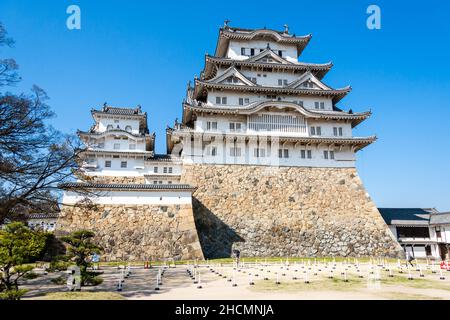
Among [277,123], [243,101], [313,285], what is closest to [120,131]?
[243,101]

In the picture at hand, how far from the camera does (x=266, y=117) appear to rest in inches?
1185

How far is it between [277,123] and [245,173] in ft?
19.6

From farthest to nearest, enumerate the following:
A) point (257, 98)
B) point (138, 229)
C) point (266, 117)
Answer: point (257, 98), point (266, 117), point (138, 229)

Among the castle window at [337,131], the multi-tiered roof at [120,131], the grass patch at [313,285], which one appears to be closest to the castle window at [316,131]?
the castle window at [337,131]

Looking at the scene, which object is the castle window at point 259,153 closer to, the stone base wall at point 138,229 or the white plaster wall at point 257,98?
the white plaster wall at point 257,98

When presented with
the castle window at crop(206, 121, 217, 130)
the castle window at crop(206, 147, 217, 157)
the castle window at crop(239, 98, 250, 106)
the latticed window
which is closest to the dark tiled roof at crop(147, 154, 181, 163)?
the castle window at crop(206, 147, 217, 157)

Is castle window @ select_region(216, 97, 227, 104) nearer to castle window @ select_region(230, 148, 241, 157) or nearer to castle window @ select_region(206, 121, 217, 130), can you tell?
castle window @ select_region(206, 121, 217, 130)

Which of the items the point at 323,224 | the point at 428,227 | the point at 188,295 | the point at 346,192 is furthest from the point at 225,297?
the point at 428,227

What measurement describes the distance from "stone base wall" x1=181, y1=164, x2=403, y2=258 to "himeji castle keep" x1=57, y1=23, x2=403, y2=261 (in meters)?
0.09

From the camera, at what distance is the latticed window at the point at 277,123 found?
29750mm

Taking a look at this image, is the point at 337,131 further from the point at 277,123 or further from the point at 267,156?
the point at 267,156

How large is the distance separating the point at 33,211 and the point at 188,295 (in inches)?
282

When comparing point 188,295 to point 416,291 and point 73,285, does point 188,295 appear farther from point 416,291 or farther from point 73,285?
point 416,291

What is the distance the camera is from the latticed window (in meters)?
29.8
